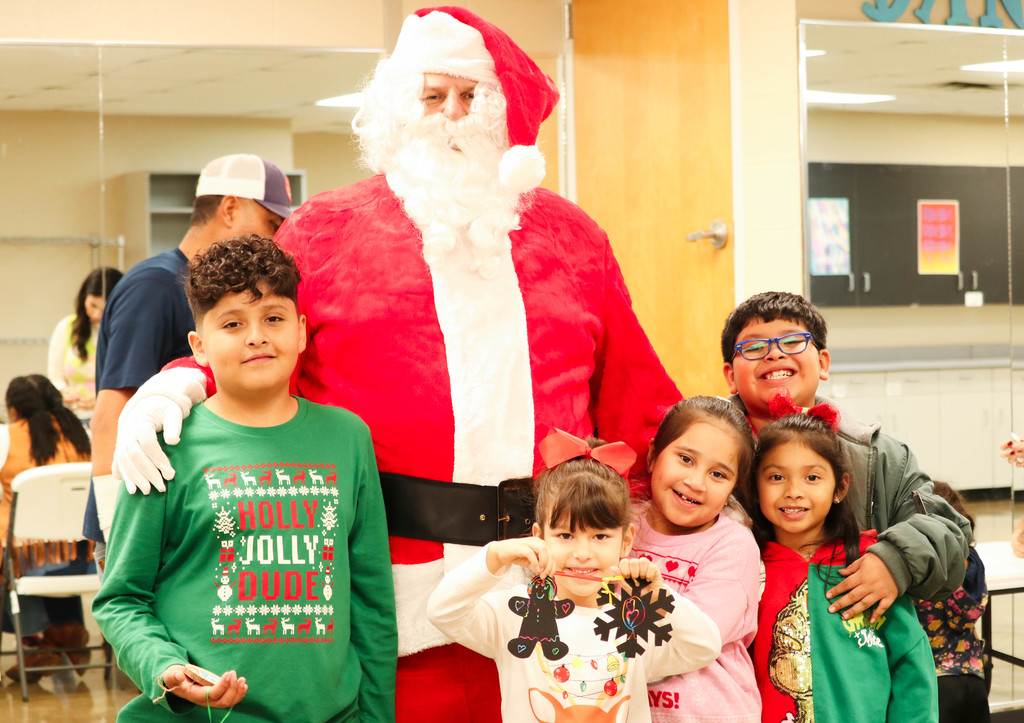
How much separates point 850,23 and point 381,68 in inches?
83.8

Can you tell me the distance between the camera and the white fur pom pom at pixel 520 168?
193 cm

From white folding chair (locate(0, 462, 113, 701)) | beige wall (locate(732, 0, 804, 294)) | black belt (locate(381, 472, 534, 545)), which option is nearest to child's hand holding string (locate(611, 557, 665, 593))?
black belt (locate(381, 472, 534, 545))

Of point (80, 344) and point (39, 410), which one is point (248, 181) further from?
point (39, 410)

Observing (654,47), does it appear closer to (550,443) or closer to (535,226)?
(535,226)

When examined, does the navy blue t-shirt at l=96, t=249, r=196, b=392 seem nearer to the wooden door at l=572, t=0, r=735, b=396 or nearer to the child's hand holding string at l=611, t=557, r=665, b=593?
the child's hand holding string at l=611, t=557, r=665, b=593

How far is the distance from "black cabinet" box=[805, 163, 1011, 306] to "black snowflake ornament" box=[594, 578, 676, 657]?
233cm

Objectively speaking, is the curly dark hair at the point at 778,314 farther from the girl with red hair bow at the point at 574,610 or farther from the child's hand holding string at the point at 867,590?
the girl with red hair bow at the point at 574,610

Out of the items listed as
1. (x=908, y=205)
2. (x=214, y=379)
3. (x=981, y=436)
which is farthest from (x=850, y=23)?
(x=214, y=379)

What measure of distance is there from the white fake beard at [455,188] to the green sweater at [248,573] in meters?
0.44

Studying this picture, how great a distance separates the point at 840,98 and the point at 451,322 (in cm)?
230

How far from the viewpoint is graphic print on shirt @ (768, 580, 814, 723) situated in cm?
188

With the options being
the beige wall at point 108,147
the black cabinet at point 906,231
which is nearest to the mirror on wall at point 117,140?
the beige wall at point 108,147

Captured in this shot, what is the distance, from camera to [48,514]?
4152 millimetres

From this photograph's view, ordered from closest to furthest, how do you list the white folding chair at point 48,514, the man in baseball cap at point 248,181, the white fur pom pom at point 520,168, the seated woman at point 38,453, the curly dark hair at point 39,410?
the white fur pom pom at point 520,168 → the man in baseball cap at point 248,181 → the white folding chair at point 48,514 → the seated woman at point 38,453 → the curly dark hair at point 39,410
